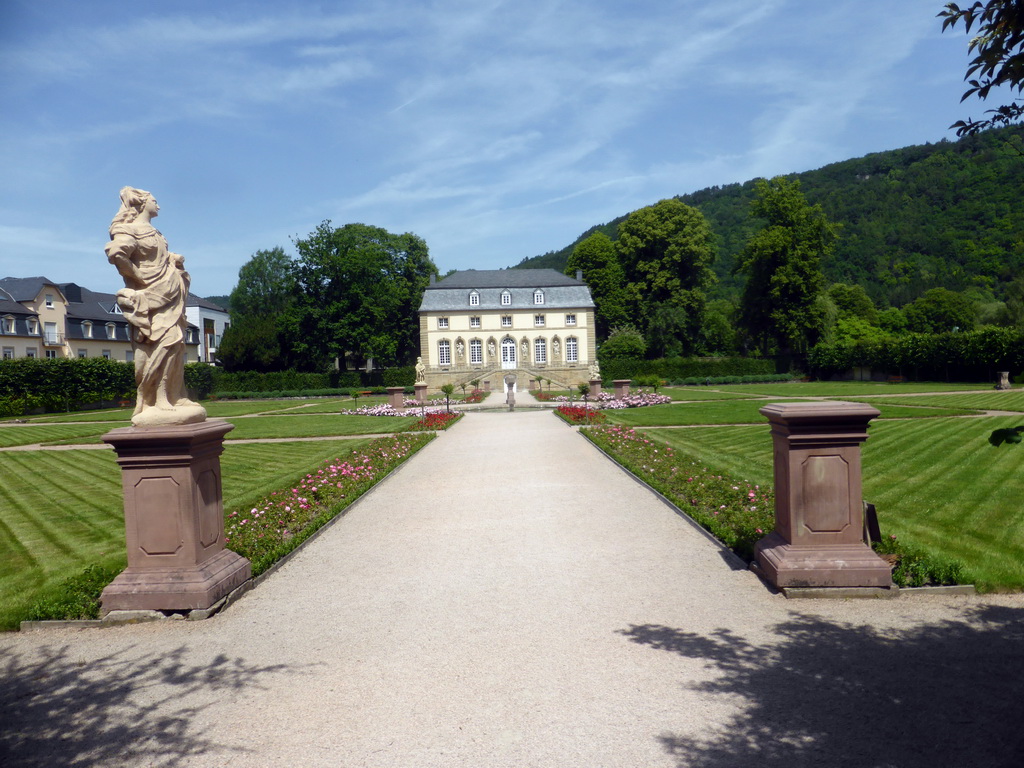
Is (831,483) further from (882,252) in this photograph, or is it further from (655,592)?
(882,252)

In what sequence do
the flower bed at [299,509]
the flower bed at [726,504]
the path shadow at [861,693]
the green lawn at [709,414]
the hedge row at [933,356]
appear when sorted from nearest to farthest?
the path shadow at [861,693] < the flower bed at [726,504] < the flower bed at [299,509] < the green lawn at [709,414] < the hedge row at [933,356]

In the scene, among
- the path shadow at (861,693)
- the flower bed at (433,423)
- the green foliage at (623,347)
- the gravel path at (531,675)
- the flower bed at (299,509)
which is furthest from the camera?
the green foliage at (623,347)

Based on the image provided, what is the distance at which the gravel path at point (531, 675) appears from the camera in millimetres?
3594

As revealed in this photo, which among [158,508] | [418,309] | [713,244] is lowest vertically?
[158,508]

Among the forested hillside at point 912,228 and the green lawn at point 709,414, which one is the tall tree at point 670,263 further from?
the green lawn at point 709,414

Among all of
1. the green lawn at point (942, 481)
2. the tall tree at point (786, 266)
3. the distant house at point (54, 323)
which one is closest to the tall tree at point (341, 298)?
the distant house at point (54, 323)

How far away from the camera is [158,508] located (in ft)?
Result: 19.5

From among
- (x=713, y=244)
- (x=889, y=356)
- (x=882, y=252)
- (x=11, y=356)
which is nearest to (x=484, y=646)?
(x=889, y=356)

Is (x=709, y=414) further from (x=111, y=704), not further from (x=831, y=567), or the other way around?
(x=111, y=704)

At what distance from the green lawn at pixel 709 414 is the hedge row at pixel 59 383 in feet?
113

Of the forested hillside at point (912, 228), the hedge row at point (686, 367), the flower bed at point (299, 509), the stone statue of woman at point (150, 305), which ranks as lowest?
the flower bed at point (299, 509)

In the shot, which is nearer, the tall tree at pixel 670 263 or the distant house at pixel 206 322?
the tall tree at pixel 670 263

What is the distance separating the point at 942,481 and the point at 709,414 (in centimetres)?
1477

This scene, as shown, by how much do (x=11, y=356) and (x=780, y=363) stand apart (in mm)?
60772
